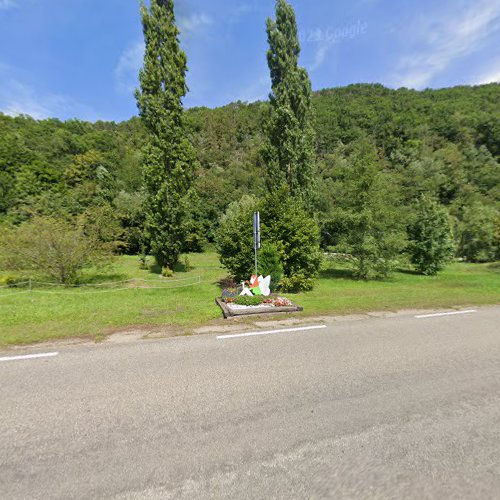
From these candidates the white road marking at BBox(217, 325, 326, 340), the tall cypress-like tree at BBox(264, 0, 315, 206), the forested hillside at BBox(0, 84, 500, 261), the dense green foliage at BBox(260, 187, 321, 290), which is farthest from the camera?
the forested hillside at BBox(0, 84, 500, 261)

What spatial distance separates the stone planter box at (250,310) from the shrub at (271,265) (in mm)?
3836

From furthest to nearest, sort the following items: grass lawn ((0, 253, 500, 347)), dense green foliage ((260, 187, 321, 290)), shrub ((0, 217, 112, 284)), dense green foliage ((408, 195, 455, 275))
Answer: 1. dense green foliage ((408, 195, 455, 275))
2. dense green foliage ((260, 187, 321, 290))
3. shrub ((0, 217, 112, 284))
4. grass lawn ((0, 253, 500, 347))

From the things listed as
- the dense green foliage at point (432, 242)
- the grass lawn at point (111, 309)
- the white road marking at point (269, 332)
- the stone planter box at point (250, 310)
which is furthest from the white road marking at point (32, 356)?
the dense green foliage at point (432, 242)

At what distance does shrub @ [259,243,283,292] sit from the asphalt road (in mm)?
6668

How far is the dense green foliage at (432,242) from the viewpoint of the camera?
20500mm

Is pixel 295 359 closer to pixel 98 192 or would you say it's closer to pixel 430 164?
pixel 98 192

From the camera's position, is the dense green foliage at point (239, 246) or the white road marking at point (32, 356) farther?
the dense green foliage at point (239, 246)

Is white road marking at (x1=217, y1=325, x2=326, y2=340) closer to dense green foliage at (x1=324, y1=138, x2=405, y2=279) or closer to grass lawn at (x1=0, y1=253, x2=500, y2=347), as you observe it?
grass lawn at (x1=0, y1=253, x2=500, y2=347)

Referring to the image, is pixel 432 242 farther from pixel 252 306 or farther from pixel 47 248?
pixel 47 248

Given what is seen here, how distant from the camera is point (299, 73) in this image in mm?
18250

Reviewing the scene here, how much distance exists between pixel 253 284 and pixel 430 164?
195 feet

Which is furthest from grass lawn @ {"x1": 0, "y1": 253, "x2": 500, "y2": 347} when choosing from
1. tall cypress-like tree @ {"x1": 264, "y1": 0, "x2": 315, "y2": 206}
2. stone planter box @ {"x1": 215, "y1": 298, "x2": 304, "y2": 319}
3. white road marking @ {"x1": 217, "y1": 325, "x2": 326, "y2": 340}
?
tall cypress-like tree @ {"x1": 264, "y1": 0, "x2": 315, "y2": 206}

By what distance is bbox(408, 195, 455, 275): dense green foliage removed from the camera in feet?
67.3

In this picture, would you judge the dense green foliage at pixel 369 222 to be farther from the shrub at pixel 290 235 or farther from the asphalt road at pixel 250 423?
the asphalt road at pixel 250 423
